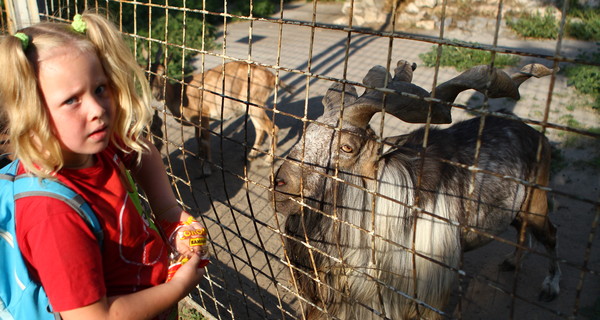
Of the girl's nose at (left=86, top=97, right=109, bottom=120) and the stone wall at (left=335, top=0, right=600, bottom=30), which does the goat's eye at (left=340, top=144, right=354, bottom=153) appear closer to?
the girl's nose at (left=86, top=97, right=109, bottom=120)

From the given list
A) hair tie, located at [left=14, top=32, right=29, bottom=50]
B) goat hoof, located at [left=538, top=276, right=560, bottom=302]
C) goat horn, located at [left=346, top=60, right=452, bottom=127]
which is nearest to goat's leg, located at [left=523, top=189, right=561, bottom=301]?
goat hoof, located at [left=538, top=276, right=560, bottom=302]

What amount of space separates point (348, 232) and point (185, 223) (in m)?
1.04

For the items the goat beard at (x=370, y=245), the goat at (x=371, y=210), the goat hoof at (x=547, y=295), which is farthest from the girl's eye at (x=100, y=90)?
the goat hoof at (x=547, y=295)

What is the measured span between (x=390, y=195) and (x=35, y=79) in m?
1.79

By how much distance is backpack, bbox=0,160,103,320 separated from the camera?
1.38m

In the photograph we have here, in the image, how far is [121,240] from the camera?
153 centimetres

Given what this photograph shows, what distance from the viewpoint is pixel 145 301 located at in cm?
146

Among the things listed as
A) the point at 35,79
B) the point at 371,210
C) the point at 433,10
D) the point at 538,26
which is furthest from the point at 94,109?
the point at 433,10

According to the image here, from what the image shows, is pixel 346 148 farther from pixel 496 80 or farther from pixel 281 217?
pixel 281 217

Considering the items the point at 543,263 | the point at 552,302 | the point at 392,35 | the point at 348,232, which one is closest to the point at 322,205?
the point at 348,232

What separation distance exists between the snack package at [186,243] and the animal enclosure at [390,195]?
48 cm

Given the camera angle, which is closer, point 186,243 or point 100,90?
point 100,90

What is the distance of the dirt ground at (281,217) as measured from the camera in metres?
2.45

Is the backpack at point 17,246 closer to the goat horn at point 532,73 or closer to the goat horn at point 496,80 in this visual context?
the goat horn at point 496,80
